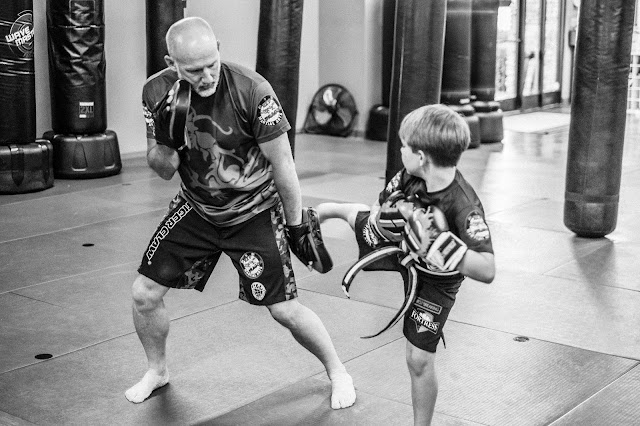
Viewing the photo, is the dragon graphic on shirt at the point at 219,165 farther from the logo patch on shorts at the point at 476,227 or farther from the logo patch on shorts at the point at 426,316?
the logo patch on shorts at the point at 476,227

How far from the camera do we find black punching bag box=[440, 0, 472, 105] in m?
11.4

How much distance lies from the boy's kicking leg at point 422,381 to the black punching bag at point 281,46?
430 cm

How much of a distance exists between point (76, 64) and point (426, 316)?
646 centimetres

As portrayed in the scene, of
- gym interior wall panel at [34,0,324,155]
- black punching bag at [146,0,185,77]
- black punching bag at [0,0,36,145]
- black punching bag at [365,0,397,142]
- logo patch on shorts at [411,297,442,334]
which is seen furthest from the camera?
black punching bag at [365,0,397,142]

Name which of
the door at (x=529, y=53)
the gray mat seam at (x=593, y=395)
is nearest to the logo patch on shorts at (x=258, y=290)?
the gray mat seam at (x=593, y=395)

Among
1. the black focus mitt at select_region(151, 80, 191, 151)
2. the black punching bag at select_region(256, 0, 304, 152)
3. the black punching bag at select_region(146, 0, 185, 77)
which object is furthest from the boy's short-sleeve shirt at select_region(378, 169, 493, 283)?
the black punching bag at select_region(146, 0, 185, 77)

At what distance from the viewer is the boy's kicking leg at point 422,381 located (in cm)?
334

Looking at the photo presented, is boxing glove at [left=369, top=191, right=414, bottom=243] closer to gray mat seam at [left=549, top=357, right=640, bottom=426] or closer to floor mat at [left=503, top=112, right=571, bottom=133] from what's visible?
gray mat seam at [left=549, top=357, right=640, bottom=426]

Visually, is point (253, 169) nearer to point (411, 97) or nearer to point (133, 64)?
point (411, 97)

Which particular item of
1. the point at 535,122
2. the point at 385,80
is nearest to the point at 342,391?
the point at 385,80

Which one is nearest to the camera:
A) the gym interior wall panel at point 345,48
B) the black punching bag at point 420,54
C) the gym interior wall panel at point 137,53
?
the black punching bag at point 420,54

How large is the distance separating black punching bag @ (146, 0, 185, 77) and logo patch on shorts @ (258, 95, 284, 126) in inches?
238

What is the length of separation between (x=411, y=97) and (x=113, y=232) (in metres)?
2.54

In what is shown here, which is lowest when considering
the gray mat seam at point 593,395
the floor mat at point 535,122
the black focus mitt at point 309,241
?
the gray mat seam at point 593,395
